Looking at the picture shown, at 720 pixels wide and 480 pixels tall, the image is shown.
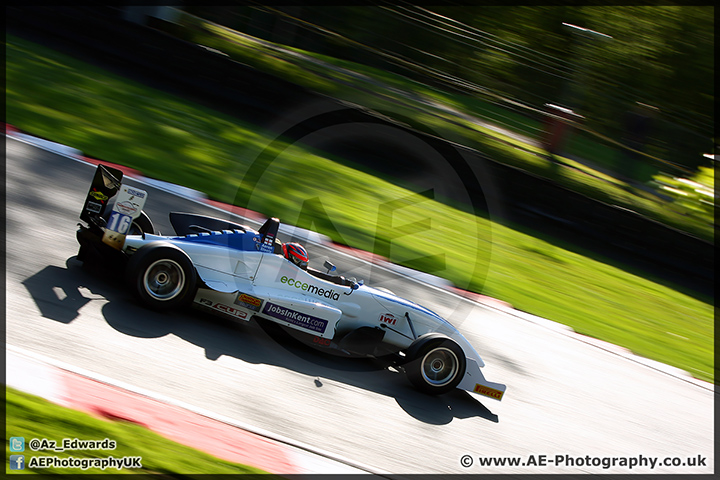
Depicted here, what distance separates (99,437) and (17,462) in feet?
1.48

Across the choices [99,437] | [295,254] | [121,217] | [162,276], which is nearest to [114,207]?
[121,217]

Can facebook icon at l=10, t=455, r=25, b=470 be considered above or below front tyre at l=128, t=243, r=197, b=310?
below

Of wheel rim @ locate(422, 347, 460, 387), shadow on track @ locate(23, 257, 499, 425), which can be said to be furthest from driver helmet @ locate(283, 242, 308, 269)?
wheel rim @ locate(422, 347, 460, 387)

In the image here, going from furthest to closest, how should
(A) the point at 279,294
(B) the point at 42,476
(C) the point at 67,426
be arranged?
(A) the point at 279,294
(C) the point at 67,426
(B) the point at 42,476

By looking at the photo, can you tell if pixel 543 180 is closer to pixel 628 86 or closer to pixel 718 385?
pixel 718 385

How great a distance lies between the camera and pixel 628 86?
692 inches

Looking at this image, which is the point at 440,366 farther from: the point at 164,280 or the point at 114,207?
the point at 114,207

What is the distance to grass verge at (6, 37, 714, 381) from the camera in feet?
28.8

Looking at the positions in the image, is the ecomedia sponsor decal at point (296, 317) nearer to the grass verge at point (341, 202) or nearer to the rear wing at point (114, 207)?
the rear wing at point (114, 207)

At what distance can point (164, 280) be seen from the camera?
486cm

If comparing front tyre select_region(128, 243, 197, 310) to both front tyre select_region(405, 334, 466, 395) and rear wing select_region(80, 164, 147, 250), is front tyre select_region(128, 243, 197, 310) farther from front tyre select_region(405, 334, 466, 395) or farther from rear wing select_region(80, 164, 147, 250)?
front tyre select_region(405, 334, 466, 395)

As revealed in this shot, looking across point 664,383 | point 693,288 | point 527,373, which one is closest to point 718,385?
point 664,383

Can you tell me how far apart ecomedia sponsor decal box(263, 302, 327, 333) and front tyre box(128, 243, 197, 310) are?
0.64m

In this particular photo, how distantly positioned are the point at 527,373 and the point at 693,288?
7.47 meters
